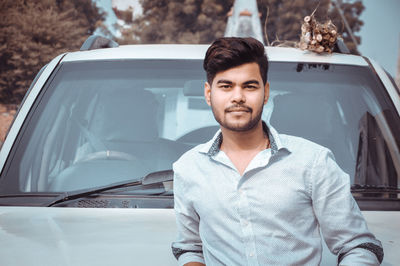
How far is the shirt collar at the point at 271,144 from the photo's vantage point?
4.84ft

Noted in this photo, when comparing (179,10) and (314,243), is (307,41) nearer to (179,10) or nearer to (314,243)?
(314,243)

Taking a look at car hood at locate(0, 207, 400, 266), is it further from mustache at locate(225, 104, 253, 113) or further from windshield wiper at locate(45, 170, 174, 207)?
mustache at locate(225, 104, 253, 113)

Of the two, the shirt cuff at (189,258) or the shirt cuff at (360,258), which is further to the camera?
the shirt cuff at (189,258)

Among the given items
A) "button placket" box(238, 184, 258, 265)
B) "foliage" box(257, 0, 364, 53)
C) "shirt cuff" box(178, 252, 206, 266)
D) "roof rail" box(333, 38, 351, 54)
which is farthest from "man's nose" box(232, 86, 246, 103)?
"foliage" box(257, 0, 364, 53)

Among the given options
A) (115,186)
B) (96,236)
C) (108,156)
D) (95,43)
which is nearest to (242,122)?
(96,236)

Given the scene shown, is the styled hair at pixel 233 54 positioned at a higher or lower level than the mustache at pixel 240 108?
higher

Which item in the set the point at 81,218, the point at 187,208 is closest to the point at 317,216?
the point at 187,208

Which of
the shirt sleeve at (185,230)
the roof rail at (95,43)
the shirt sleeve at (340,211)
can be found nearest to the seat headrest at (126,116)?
the roof rail at (95,43)

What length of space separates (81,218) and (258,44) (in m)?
0.99

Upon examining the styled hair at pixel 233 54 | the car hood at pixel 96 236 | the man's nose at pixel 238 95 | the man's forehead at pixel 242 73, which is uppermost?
the styled hair at pixel 233 54

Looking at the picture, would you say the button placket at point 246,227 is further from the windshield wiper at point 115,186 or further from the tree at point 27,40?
the tree at point 27,40

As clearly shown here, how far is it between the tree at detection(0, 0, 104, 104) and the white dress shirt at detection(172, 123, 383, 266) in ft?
53.5

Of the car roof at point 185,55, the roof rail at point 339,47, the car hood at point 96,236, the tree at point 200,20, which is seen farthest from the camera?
the tree at point 200,20

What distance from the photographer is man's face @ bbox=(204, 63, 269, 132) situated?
4.88 ft
